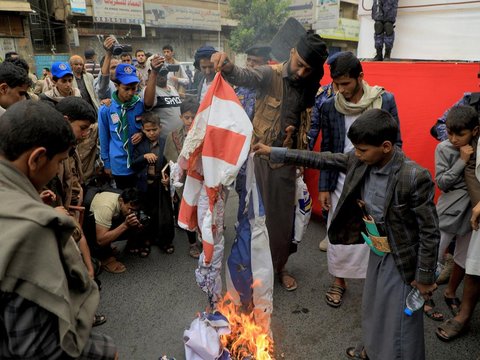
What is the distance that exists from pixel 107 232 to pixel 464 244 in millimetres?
3206

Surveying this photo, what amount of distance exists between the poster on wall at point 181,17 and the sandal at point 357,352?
769 inches

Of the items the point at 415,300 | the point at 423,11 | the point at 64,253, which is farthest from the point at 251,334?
the point at 423,11

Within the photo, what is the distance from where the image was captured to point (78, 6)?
16.5 m

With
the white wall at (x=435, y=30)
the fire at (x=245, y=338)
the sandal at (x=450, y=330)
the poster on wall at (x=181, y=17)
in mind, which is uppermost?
the poster on wall at (x=181, y=17)

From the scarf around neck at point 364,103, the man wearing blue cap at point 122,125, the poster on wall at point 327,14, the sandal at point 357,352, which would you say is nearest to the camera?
the sandal at point 357,352

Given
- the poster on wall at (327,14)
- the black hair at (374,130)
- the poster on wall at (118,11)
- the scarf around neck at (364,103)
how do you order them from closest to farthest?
1. the black hair at (374,130)
2. the scarf around neck at (364,103)
3. the poster on wall at (118,11)
4. the poster on wall at (327,14)

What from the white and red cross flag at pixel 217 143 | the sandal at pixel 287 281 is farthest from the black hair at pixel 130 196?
the white and red cross flag at pixel 217 143

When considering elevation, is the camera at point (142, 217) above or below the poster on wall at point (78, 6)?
below

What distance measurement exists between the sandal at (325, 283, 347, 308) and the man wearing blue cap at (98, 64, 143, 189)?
2434 millimetres

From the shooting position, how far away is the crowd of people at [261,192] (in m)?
1.12

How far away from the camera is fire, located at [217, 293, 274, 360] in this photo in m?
2.54

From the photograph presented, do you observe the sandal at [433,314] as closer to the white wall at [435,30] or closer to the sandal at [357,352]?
the sandal at [357,352]

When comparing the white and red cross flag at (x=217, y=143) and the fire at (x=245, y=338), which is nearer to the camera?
the white and red cross flag at (x=217, y=143)

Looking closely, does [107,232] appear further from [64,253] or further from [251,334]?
[64,253]
